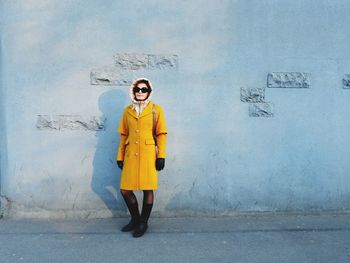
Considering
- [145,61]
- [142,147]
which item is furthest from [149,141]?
[145,61]

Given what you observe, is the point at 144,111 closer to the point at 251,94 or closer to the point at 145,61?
the point at 145,61

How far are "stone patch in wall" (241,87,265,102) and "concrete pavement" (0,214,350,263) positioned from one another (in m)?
1.46

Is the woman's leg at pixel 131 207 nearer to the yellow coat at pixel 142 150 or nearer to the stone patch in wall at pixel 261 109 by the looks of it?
the yellow coat at pixel 142 150

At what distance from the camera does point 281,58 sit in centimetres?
497

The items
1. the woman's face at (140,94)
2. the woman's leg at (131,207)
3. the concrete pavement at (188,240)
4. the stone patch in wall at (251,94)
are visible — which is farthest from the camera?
the stone patch in wall at (251,94)

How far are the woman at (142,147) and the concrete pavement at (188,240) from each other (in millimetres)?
348

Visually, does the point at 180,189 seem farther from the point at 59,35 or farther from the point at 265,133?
the point at 59,35

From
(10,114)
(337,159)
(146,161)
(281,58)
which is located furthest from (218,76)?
(10,114)

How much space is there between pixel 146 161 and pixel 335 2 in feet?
10.0

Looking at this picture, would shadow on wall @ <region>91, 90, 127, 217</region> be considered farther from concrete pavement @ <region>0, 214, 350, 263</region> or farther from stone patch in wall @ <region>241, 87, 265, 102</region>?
stone patch in wall @ <region>241, 87, 265, 102</region>

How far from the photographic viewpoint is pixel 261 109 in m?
4.98

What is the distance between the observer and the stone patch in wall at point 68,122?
191 inches

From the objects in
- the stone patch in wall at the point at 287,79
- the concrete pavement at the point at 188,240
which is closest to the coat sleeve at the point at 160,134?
the concrete pavement at the point at 188,240

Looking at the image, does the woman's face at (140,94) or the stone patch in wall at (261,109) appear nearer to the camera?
the woman's face at (140,94)
